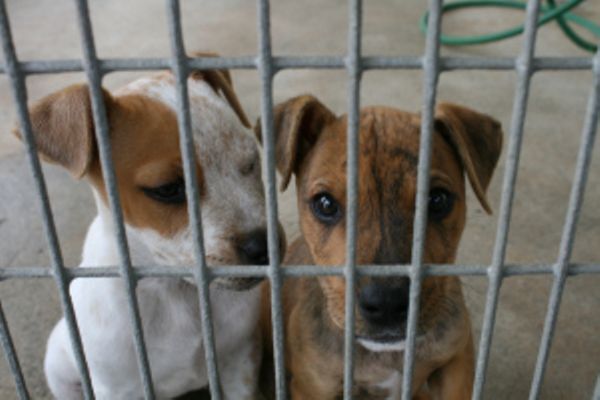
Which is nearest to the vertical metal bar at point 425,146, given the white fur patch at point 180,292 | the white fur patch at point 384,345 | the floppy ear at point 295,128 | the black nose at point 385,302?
the black nose at point 385,302

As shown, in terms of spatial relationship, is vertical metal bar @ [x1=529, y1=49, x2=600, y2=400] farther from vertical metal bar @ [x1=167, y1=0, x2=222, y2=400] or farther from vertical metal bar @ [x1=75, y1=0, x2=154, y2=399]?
vertical metal bar @ [x1=75, y1=0, x2=154, y2=399]

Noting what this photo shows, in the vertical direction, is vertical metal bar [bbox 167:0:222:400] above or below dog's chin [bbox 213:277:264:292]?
above

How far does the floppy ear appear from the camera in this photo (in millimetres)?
2442

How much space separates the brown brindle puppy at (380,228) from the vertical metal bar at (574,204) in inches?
17.0

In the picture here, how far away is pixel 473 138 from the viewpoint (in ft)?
8.09

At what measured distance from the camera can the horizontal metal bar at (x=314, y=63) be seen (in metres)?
1.43

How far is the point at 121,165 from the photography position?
91.0 inches

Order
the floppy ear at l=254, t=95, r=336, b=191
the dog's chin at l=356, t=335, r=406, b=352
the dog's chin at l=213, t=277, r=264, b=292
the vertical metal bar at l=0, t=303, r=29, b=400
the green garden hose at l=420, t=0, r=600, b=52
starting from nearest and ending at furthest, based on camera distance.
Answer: the vertical metal bar at l=0, t=303, r=29, b=400, the dog's chin at l=356, t=335, r=406, b=352, the dog's chin at l=213, t=277, r=264, b=292, the floppy ear at l=254, t=95, r=336, b=191, the green garden hose at l=420, t=0, r=600, b=52

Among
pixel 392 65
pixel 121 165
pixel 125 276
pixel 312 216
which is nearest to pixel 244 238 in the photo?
pixel 312 216

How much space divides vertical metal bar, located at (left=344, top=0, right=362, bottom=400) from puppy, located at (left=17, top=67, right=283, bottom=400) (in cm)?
65

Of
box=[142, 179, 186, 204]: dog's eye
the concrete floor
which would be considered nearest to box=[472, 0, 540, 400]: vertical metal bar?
box=[142, 179, 186, 204]: dog's eye

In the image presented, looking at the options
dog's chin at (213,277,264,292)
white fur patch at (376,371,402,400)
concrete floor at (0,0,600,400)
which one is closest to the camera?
dog's chin at (213,277,264,292)

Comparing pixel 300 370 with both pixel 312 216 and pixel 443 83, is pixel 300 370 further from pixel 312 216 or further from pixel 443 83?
pixel 443 83

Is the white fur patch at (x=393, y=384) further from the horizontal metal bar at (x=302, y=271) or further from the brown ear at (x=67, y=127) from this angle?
the brown ear at (x=67, y=127)
